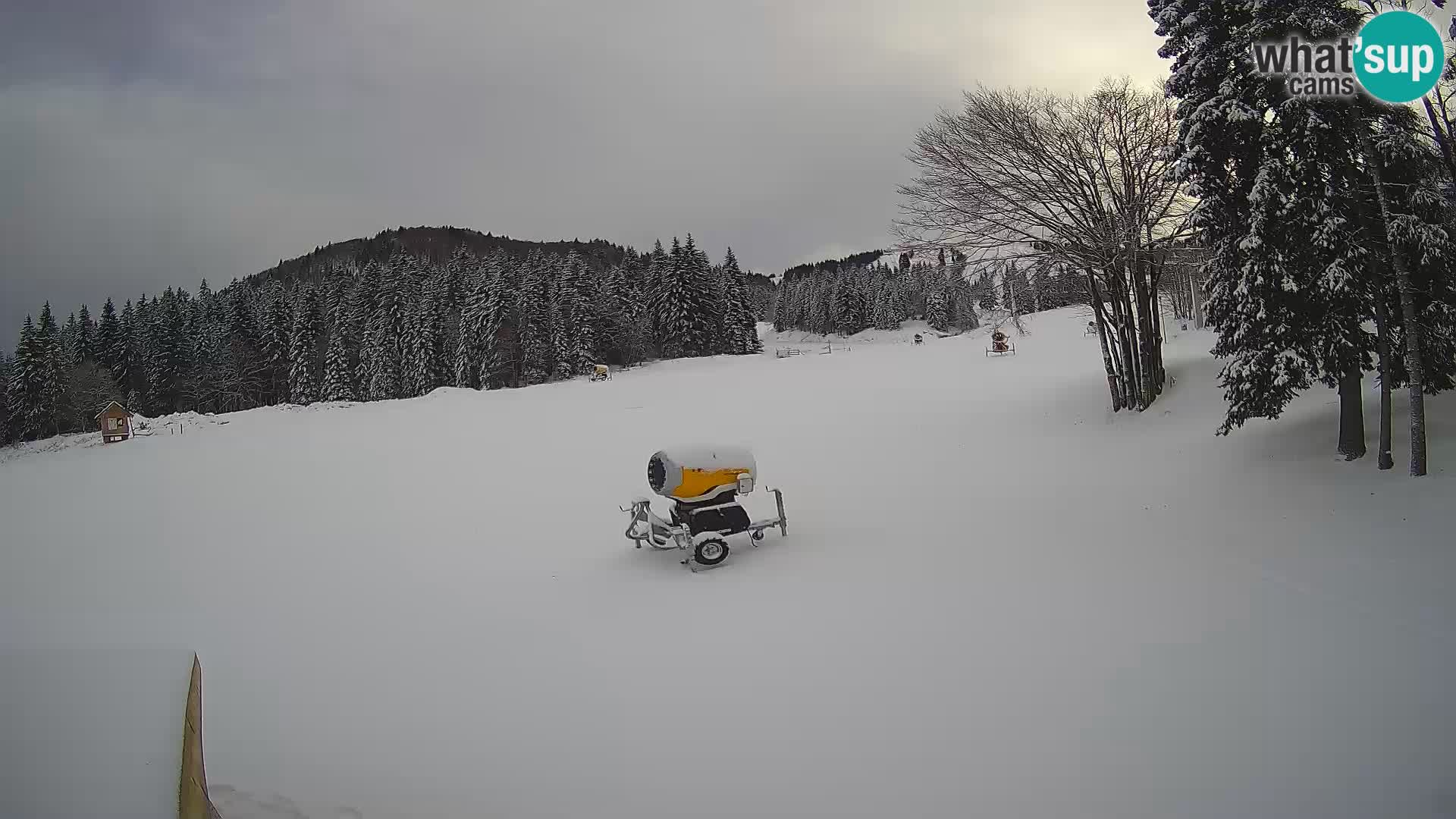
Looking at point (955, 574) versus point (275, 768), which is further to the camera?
point (955, 574)

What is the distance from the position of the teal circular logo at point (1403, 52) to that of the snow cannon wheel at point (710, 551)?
9.92 metres

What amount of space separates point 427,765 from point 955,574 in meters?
5.32

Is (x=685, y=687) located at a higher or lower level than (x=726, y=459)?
lower

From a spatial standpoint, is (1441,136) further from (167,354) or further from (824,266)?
(824,266)

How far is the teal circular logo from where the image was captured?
7.27 metres

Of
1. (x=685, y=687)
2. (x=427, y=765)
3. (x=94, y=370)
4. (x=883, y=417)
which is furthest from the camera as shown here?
(x=883, y=417)

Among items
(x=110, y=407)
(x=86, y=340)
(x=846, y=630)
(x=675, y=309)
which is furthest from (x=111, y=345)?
(x=675, y=309)

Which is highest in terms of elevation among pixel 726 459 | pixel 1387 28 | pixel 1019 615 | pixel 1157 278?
pixel 1387 28

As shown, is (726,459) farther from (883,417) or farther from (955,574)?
(883,417)

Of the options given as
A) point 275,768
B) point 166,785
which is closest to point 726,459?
point 275,768

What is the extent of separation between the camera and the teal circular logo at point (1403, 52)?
727 cm

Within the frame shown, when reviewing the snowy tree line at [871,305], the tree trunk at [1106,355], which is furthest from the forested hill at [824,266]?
the tree trunk at [1106,355]

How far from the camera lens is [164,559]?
32.1 ft

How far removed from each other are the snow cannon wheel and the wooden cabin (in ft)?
49.2
